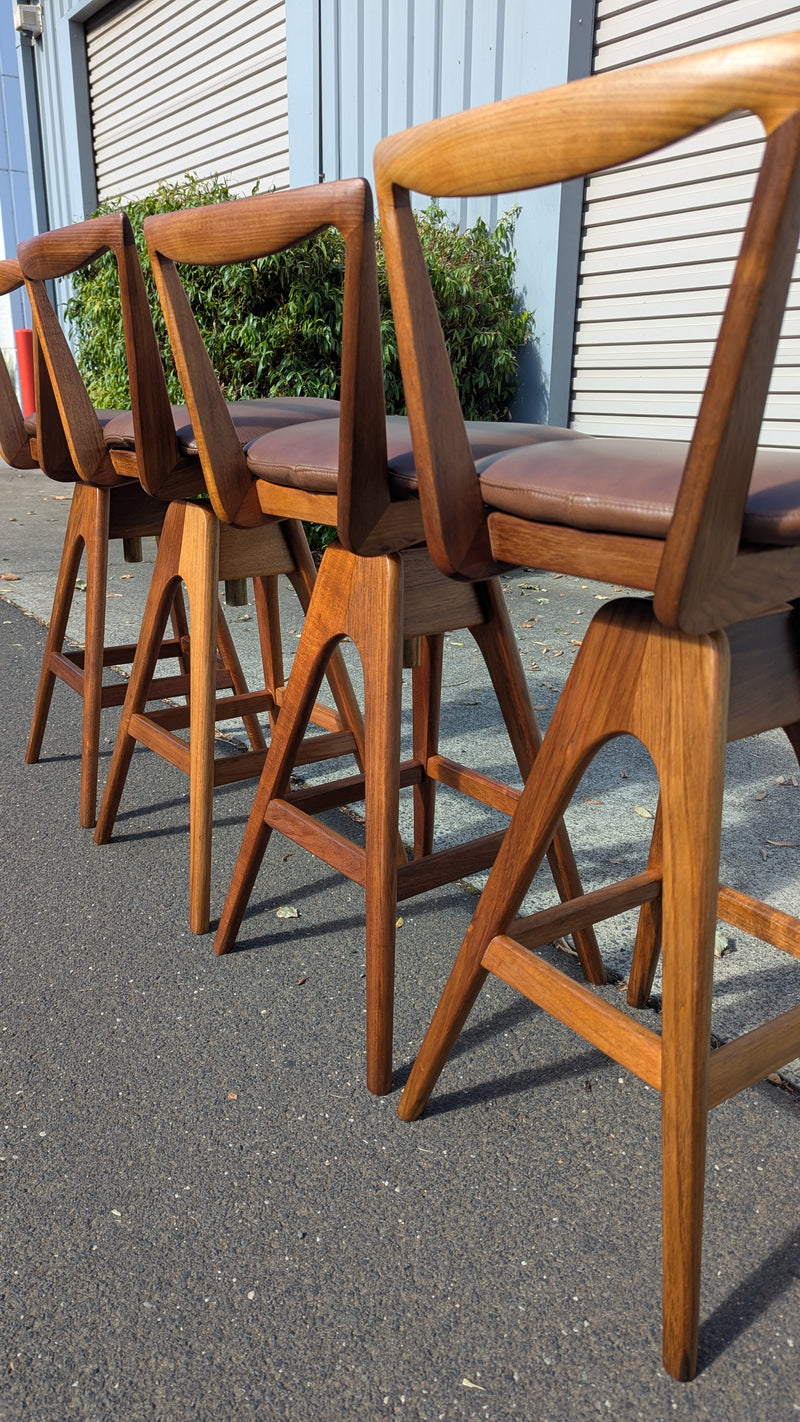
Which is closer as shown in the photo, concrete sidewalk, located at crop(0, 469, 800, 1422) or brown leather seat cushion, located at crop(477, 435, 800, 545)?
brown leather seat cushion, located at crop(477, 435, 800, 545)

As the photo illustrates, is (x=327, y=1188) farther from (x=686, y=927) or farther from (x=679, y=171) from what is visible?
(x=679, y=171)

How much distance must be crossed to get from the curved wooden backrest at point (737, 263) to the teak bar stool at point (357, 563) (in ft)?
0.59

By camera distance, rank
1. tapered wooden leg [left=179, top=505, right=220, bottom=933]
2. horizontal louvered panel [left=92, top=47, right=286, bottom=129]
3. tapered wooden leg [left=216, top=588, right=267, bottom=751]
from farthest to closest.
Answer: horizontal louvered panel [left=92, top=47, right=286, bottom=129] < tapered wooden leg [left=216, top=588, right=267, bottom=751] < tapered wooden leg [left=179, top=505, right=220, bottom=933]

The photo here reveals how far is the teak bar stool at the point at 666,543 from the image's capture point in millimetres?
878

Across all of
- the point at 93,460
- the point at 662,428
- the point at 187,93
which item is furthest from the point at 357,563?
the point at 187,93

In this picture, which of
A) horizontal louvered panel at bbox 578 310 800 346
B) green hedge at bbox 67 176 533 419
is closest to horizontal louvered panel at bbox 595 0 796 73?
green hedge at bbox 67 176 533 419

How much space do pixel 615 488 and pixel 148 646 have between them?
1.50 m

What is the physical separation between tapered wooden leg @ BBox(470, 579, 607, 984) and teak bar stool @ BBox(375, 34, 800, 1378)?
0.50 meters

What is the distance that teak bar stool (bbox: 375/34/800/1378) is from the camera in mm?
878

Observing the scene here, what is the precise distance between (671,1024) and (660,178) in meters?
4.87

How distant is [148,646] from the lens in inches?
91.9

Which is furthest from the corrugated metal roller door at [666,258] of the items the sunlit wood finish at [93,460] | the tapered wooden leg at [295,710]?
the tapered wooden leg at [295,710]

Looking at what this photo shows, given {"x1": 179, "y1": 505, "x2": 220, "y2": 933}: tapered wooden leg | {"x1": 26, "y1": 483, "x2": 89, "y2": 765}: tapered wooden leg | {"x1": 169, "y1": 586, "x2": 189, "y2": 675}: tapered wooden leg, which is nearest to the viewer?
{"x1": 179, "y1": 505, "x2": 220, "y2": 933}: tapered wooden leg

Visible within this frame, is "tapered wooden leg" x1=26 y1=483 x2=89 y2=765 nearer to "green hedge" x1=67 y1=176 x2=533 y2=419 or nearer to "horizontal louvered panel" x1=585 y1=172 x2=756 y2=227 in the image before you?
"green hedge" x1=67 y1=176 x2=533 y2=419
